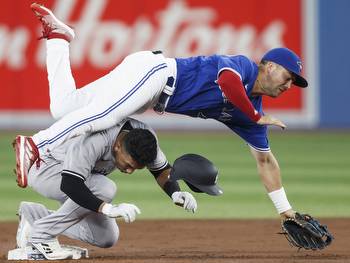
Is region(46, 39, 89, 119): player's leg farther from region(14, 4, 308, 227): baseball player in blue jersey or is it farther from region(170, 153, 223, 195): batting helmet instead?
region(170, 153, 223, 195): batting helmet

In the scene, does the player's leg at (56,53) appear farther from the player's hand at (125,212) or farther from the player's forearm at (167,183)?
the player's hand at (125,212)

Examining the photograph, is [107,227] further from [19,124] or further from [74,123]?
[19,124]

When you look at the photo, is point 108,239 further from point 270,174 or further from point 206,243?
point 270,174

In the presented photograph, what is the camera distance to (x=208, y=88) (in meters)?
7.28

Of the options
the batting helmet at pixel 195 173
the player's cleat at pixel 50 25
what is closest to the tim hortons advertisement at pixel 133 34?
the player's cleat at pixel 50 25

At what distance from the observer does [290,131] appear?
18172mm

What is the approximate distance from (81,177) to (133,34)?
39.3 feet

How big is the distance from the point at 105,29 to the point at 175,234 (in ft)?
33.1

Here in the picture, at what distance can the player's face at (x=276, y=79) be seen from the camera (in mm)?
7012

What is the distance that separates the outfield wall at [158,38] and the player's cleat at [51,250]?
11.4 metres

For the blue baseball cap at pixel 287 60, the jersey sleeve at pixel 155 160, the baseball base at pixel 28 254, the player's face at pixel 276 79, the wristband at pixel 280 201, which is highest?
the blue baseball cap at pixel 287 60

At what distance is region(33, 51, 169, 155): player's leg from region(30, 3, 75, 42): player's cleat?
576 mm

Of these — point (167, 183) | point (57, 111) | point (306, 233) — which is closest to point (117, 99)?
point (57, 111)

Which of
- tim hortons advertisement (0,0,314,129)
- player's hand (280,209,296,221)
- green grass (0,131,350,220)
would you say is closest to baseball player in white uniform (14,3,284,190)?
Answer: player's hand (280,209,296,221)
